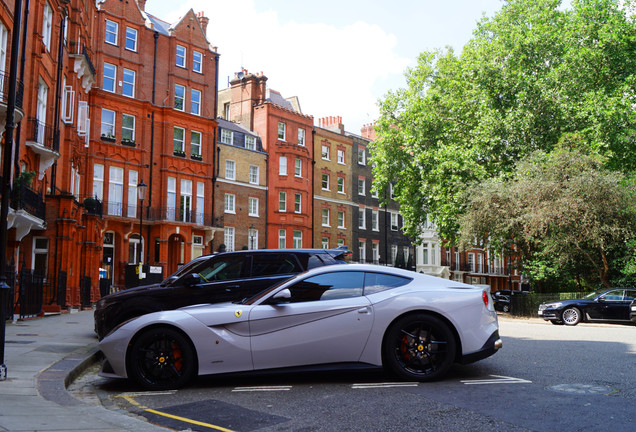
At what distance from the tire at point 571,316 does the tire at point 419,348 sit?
1767 centimetres

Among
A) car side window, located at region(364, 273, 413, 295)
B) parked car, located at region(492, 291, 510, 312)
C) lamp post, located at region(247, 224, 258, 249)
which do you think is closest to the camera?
car side window, located at region(364, 273, 413, 295)

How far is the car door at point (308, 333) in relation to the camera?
718 centimetres

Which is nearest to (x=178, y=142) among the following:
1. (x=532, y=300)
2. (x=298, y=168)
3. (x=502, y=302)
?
(x=298, y=168)

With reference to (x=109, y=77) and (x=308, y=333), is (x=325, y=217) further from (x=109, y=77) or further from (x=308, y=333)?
(x=308, y=333)

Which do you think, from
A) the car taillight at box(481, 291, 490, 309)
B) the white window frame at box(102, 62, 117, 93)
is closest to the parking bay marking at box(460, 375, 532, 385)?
the car taillight at box(481, 291, 490, 309)

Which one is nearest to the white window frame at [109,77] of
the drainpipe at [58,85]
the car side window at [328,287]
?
the drainpipe at [58,85]

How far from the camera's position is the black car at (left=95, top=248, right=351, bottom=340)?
9781mm

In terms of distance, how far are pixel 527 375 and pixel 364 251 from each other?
50.9 m

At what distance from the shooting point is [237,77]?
5362cm

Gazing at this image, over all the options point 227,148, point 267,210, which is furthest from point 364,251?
point 227,148

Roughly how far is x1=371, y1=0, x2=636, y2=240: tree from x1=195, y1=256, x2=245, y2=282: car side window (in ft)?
72.6

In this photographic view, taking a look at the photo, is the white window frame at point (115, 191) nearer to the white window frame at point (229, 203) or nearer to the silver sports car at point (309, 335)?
the white window frame at point (229, 203)

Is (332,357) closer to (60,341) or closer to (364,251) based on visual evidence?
(60,341)

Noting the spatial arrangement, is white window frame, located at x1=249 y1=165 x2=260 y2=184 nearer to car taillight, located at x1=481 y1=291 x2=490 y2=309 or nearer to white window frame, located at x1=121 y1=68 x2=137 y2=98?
white window frame, located at x1=121 y1=68 x2=137 y2=98
